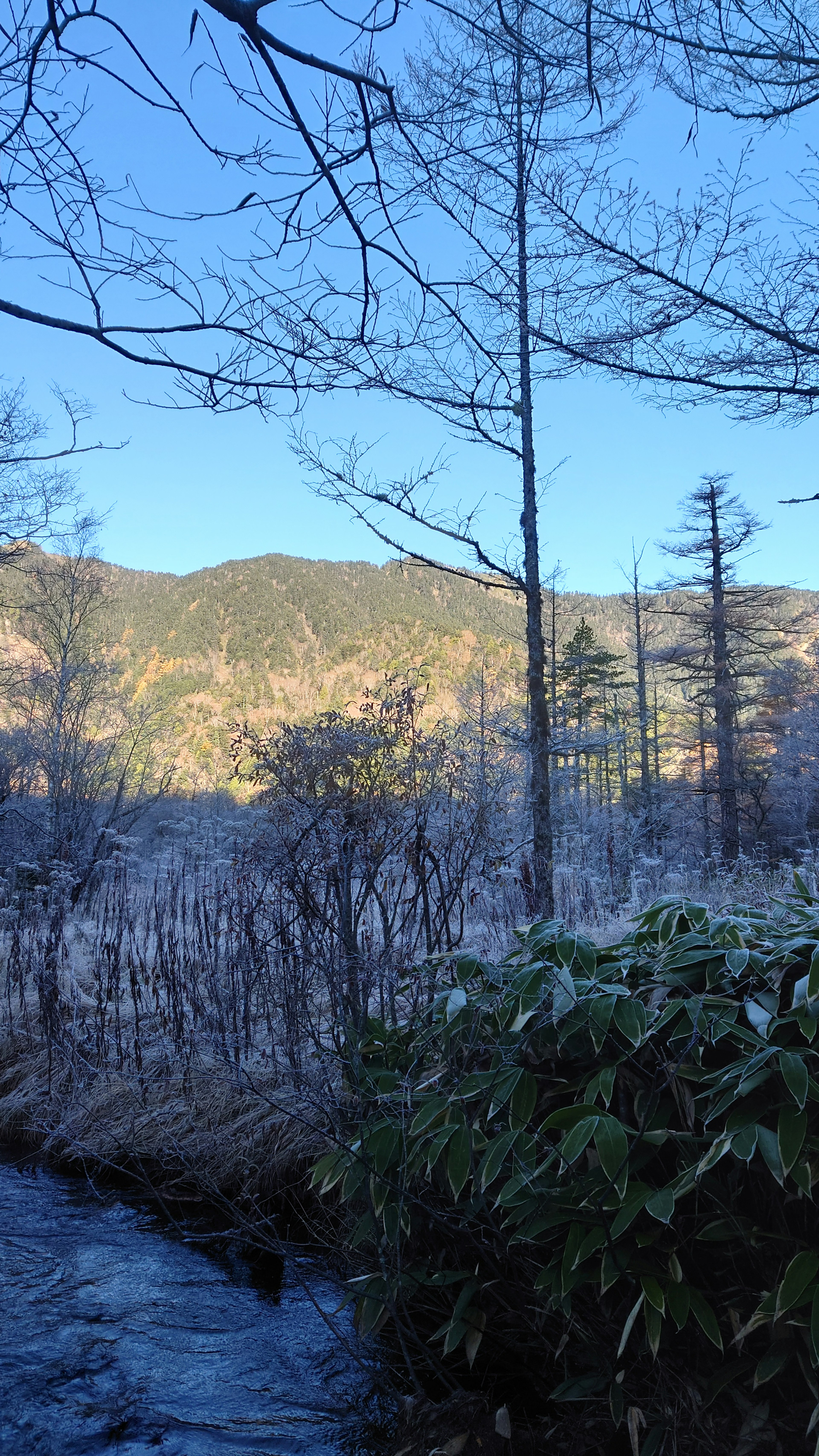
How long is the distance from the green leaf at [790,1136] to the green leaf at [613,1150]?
0.27m

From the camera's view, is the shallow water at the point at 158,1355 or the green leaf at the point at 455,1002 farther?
the shallow water at the point at 158,1355

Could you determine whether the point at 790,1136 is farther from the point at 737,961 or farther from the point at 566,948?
the point at 566,948

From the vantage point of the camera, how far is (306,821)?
13.4ft

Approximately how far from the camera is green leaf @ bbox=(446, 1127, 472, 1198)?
5.69 ft

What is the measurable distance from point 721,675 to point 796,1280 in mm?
20901

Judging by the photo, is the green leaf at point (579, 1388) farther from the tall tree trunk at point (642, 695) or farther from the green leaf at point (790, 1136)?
the tall tree trunk at point (642, 695)

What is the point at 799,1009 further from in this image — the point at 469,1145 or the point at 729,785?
the point at 729,785

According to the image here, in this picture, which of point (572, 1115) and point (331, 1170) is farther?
point (331, 1170)

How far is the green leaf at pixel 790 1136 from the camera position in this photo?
4.54 feet

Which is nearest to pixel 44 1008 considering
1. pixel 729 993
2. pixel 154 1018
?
pixel 154 1018

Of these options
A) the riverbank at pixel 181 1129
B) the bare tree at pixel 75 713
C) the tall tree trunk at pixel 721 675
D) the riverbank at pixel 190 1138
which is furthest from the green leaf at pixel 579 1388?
the tall tree trunk at pixel 721 675

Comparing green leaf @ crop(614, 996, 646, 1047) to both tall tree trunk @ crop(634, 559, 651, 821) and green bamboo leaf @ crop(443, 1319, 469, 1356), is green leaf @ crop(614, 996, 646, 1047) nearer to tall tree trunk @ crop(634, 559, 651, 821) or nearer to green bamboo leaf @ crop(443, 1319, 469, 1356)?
green bamboo leaf @ crop(443, 1319, 469, 1356)

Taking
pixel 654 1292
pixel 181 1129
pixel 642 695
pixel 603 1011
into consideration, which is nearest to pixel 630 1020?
pixel 603 1011

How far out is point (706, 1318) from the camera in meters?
1.47
